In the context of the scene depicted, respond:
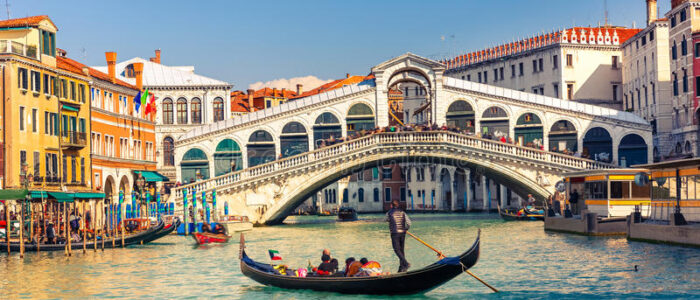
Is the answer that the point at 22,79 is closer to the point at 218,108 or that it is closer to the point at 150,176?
the point at 150,176

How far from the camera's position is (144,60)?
5688 centimetres

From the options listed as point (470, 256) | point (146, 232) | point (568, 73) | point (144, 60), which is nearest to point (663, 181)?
point (470, 256)

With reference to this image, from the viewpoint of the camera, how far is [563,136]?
147 ft

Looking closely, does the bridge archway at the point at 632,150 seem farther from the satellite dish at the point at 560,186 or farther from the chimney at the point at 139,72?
the chimney at the point at 139,72

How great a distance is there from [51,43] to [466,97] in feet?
58.0

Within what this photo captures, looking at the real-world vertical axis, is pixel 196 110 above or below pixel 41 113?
above

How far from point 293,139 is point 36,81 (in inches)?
494

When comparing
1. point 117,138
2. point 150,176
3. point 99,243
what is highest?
point 117,138

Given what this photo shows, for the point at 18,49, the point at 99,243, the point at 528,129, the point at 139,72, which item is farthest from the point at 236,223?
the point at 139,72

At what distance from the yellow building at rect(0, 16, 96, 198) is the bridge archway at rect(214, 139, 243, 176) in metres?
6.67

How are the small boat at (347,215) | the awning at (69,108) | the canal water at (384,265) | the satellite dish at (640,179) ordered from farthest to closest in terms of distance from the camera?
the small boat at (347,215) → the awning at (69,108) → the satellite dish at (640,179) → the canal water at (384,265)

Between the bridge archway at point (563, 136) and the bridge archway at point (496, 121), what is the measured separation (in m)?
1.92

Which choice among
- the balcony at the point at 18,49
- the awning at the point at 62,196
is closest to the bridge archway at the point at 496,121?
the balcony at the point at 18,49

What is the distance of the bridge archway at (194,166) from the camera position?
45.1 meters
